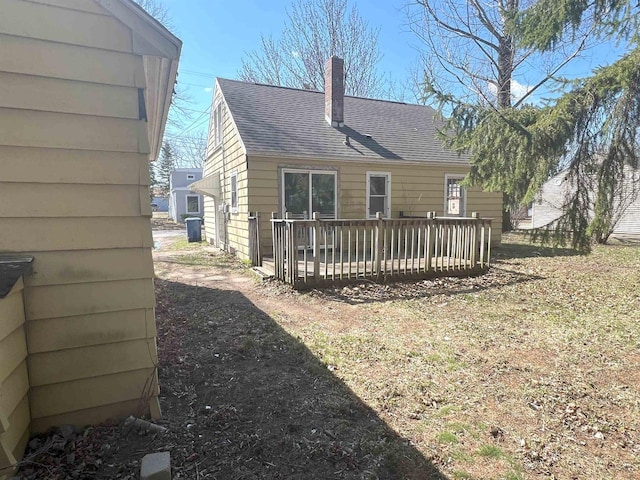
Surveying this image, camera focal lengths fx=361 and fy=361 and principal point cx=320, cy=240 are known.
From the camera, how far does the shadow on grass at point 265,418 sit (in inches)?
84.5

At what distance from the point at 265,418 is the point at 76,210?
1912 millimetres

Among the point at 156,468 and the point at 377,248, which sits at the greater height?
the point at 377,248

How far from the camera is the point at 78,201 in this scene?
230 cm

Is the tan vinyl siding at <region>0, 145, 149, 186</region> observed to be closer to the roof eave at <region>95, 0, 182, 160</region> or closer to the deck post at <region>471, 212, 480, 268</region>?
the roof eave at <region>95, 0, 182, 160</region>

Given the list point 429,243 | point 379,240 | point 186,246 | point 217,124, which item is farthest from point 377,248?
point 186,246

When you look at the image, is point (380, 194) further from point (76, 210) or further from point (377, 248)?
point (76, 210)

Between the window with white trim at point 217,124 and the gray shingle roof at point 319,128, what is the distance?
95 cm

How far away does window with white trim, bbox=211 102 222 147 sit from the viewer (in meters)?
11.8

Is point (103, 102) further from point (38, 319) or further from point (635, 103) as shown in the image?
point (635, 103)

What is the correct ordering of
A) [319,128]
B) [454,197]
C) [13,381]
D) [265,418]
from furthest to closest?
[454,197] < [319,128] < [265,418] < [13,381]

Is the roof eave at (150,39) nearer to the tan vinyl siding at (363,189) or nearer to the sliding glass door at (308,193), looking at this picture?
the tan vinyl siding at (363,189)

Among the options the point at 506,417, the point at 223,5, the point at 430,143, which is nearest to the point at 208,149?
the point at 223,5

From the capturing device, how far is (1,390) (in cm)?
188

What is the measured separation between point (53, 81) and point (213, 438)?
2.46m
